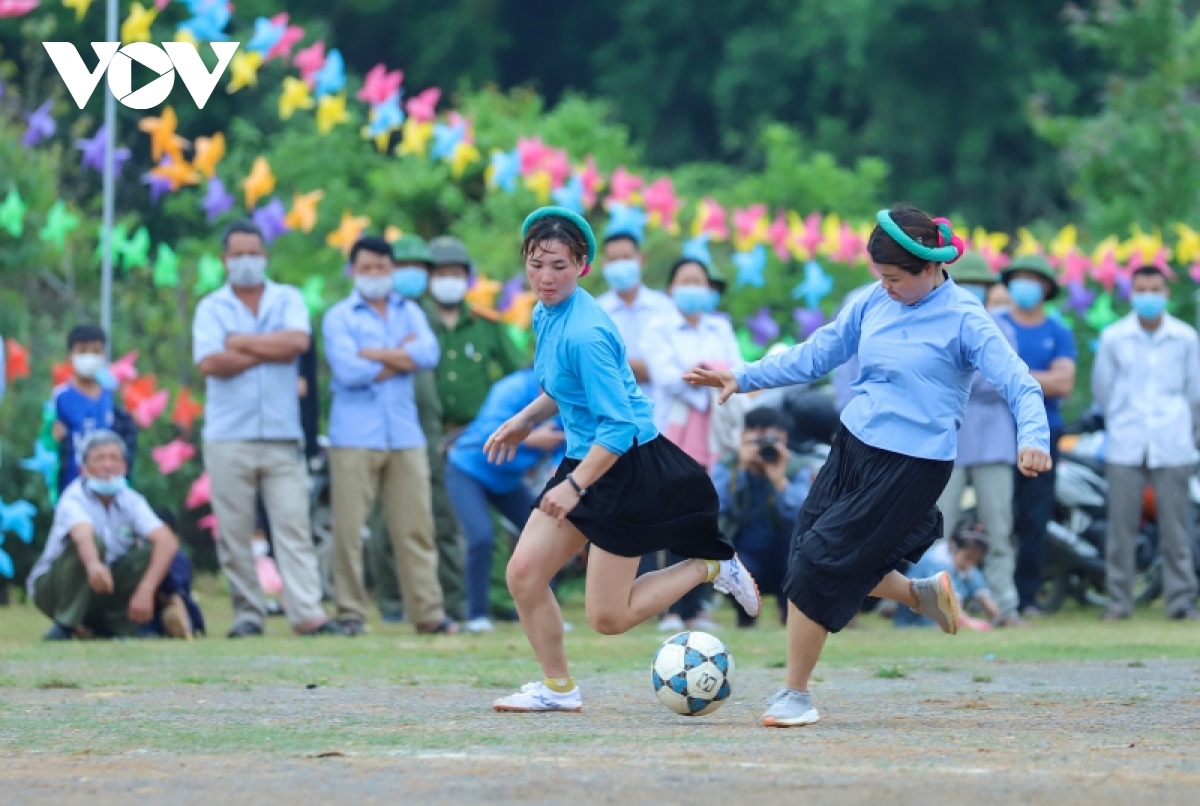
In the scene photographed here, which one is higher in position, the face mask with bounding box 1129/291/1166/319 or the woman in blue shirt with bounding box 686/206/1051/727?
the face mask with bounding box 1129/291/1166/319

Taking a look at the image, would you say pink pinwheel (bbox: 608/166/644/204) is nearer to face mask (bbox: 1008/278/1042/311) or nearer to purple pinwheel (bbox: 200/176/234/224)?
purple pinwheel (bbox: 200/176/234/224)

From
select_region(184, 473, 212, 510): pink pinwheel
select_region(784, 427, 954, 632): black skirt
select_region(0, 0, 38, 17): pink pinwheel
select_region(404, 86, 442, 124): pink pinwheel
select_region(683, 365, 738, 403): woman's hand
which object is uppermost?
select_region(0, 0, 38, 17): pink pinwheel

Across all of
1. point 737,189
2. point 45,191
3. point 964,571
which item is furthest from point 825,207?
point 964,571

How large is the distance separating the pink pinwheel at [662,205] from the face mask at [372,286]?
6553 millimetres

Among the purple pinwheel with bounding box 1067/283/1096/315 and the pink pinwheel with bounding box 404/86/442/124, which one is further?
the purple pinwheel with bounding box 1067/283/1096/315

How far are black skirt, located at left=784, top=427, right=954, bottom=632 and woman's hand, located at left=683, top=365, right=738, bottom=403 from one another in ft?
1.83

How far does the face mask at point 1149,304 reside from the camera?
14.6 metres

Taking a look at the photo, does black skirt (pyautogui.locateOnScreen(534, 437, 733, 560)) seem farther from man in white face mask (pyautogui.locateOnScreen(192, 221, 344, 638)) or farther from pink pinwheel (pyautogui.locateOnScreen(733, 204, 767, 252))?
pink pinwheel (pyautogui.locateOnScreen(733, 204, 767, 252))

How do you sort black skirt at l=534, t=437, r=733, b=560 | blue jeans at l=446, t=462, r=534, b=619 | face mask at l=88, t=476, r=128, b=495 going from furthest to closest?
blue jeans at l=446, t=462, r=534, b=619, face mask at l=88, t=476, r=128, b=495, black skirt at l=534, t=437, r=733, b=560

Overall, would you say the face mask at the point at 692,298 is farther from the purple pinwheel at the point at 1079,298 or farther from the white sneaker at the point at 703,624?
the purple pinwheel at the point at 1079,298

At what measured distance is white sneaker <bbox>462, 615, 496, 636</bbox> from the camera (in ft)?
43.5

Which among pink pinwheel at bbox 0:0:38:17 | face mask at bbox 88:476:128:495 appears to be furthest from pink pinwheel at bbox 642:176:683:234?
face mask at bbox 88:476:128:495

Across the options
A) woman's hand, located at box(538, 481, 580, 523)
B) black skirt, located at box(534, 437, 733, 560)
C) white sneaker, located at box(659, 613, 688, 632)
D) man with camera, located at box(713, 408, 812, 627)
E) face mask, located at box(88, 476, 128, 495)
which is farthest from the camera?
man with camera, located at box(713, 408, 812, 627)

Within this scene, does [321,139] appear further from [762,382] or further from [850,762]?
[850,762]
